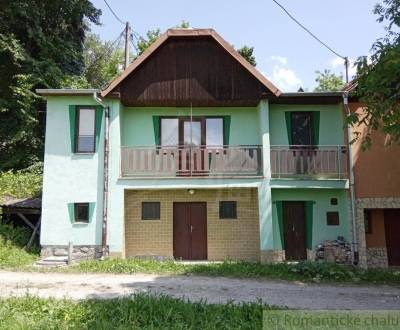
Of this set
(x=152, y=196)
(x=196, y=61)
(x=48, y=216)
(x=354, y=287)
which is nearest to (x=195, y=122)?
(x=196, y=61)

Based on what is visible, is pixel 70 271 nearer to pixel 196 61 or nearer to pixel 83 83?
pixel 196 61

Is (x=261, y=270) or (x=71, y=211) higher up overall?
(x=71, y=211)

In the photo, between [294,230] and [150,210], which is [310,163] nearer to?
[294,230]

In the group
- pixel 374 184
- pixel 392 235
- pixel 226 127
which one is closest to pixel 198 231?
pixel 226 127

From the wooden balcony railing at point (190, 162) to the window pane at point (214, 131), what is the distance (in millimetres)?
808

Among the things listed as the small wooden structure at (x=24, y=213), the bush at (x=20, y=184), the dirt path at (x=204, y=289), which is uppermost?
the bush at (x=20, y=184)

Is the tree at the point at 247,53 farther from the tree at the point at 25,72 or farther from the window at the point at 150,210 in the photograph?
the window at the point at 150,210

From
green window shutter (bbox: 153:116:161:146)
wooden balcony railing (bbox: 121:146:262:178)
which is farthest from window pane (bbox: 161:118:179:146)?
wooden balcony railing (bbox: 121:146:262:178)

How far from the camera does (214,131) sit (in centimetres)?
1475

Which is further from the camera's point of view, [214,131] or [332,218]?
[214,131]

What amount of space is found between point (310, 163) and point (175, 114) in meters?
5.29

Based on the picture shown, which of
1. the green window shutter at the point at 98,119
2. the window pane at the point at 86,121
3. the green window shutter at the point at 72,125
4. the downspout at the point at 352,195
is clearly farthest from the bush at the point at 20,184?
the downspout at the point at 352,195

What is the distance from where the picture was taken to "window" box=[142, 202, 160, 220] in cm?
1448

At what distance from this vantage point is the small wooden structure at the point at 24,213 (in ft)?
48.0
